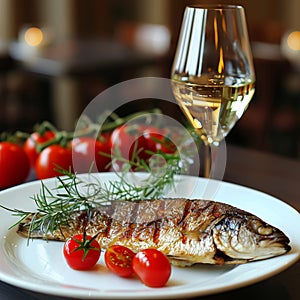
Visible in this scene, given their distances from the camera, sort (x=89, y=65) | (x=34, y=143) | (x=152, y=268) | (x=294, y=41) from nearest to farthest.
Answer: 1. (x=152, y=268)
2. (x=34, y=143)
3. (x=89, y=65)
4. (x=294, y=41)

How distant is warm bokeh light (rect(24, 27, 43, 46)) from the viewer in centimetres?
310

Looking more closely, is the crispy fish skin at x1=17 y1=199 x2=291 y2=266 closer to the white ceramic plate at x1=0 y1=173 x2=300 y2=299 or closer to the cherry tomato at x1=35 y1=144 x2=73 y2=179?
the white ceramic plate at x1=0 y1=173 x2=300 y2=299

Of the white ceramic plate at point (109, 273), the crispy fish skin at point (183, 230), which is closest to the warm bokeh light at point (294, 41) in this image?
the white ceramic plate at point (109, 273)

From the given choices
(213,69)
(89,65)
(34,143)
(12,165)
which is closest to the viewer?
(213,69)

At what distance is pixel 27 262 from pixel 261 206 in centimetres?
38

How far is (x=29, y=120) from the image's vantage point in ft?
10.6

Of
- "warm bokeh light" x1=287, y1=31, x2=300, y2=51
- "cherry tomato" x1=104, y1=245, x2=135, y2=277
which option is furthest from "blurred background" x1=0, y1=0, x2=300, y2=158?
"cherry tomato" x1=104, y1=245, x2=135, y2=277

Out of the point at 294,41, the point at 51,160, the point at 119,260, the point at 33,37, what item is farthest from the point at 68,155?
the point at 294,41

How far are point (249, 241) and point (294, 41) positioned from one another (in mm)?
2831

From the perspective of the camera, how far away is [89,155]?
130 cm

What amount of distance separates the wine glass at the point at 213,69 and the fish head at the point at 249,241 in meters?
0.33

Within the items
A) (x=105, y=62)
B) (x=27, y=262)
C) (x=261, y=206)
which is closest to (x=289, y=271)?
(x=261, y=206)

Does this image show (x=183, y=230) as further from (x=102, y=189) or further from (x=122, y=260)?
(x=102, y=189)

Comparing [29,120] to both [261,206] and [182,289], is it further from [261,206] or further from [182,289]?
[182,289]
